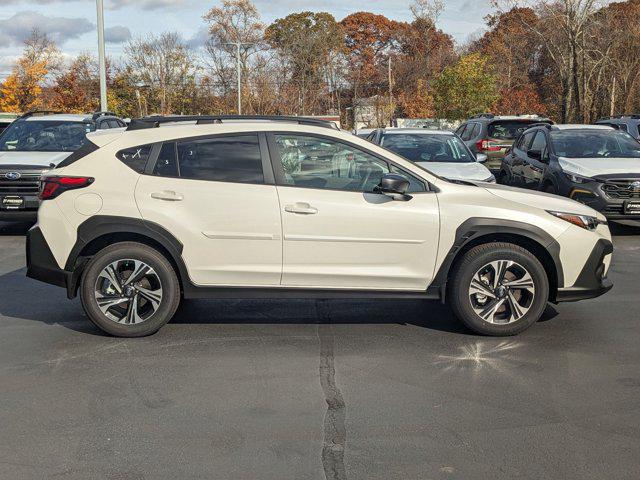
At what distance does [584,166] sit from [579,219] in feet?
19.1

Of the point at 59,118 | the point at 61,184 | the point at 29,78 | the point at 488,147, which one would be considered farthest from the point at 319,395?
the point at 29,78

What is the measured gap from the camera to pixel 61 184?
20.9 ft

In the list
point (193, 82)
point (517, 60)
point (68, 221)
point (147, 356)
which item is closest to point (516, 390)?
point (147, 356)

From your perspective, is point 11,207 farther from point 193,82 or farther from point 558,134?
point 193,82

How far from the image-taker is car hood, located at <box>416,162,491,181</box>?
1162 centimetres

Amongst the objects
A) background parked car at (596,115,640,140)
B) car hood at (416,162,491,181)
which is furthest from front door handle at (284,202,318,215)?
background parked car at (596,115,640,140)

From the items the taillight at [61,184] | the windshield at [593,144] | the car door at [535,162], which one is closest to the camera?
the taillight at [61,184]

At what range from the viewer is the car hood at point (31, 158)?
476 inches

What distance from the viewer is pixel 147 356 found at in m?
5.89

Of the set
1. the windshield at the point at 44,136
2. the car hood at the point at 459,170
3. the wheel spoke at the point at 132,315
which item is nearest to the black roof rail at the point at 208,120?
the wheel spoke at the point at 132,315

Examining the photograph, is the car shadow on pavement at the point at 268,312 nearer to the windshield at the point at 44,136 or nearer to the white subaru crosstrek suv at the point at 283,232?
the white subaru crosstrek suv at the point at 283,232

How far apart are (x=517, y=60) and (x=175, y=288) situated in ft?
215

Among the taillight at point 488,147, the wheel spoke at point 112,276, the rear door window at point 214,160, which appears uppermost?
the taillight at point 488,147

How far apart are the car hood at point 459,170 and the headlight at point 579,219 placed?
4.87 meters
